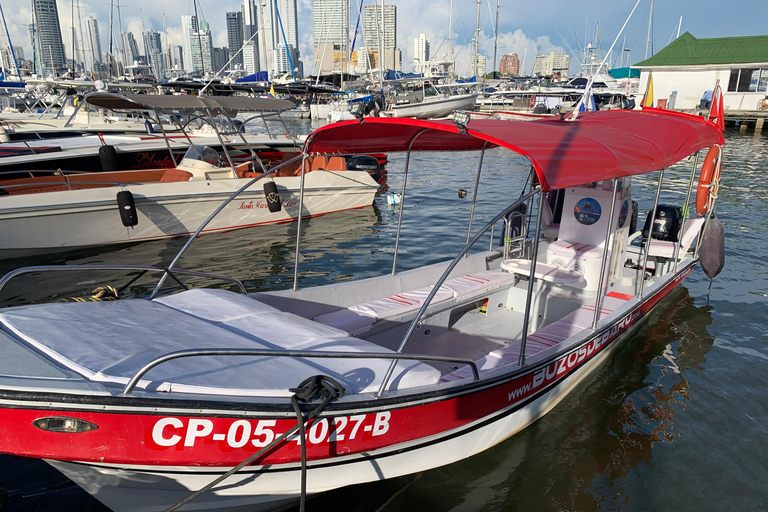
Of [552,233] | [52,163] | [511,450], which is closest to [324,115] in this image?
[52,163]

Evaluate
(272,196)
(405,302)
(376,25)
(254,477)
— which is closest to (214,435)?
(254,477)

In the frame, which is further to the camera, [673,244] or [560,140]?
[673,244]

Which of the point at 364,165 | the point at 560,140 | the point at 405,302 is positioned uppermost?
the point at 560,140

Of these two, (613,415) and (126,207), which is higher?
(126,207)

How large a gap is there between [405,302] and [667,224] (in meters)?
5.10

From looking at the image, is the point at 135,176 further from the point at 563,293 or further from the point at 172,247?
the point at 563,293

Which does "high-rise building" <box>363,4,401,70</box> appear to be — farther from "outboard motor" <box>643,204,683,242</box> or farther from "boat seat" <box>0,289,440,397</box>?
"boat seat" <box>0,289,440,397</box>

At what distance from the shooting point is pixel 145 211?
11547mm

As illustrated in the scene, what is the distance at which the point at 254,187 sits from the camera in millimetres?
13039

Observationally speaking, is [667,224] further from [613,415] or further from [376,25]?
[376,25]

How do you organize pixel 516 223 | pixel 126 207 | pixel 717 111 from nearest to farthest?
1. pixel 516 223
2. pixel 717 111
3. pixel 126 207

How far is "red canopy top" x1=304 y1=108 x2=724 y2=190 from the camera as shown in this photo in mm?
4109

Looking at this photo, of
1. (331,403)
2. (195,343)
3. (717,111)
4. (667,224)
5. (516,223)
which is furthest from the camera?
(717,111)

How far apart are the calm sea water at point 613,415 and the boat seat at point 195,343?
1.42 meters
